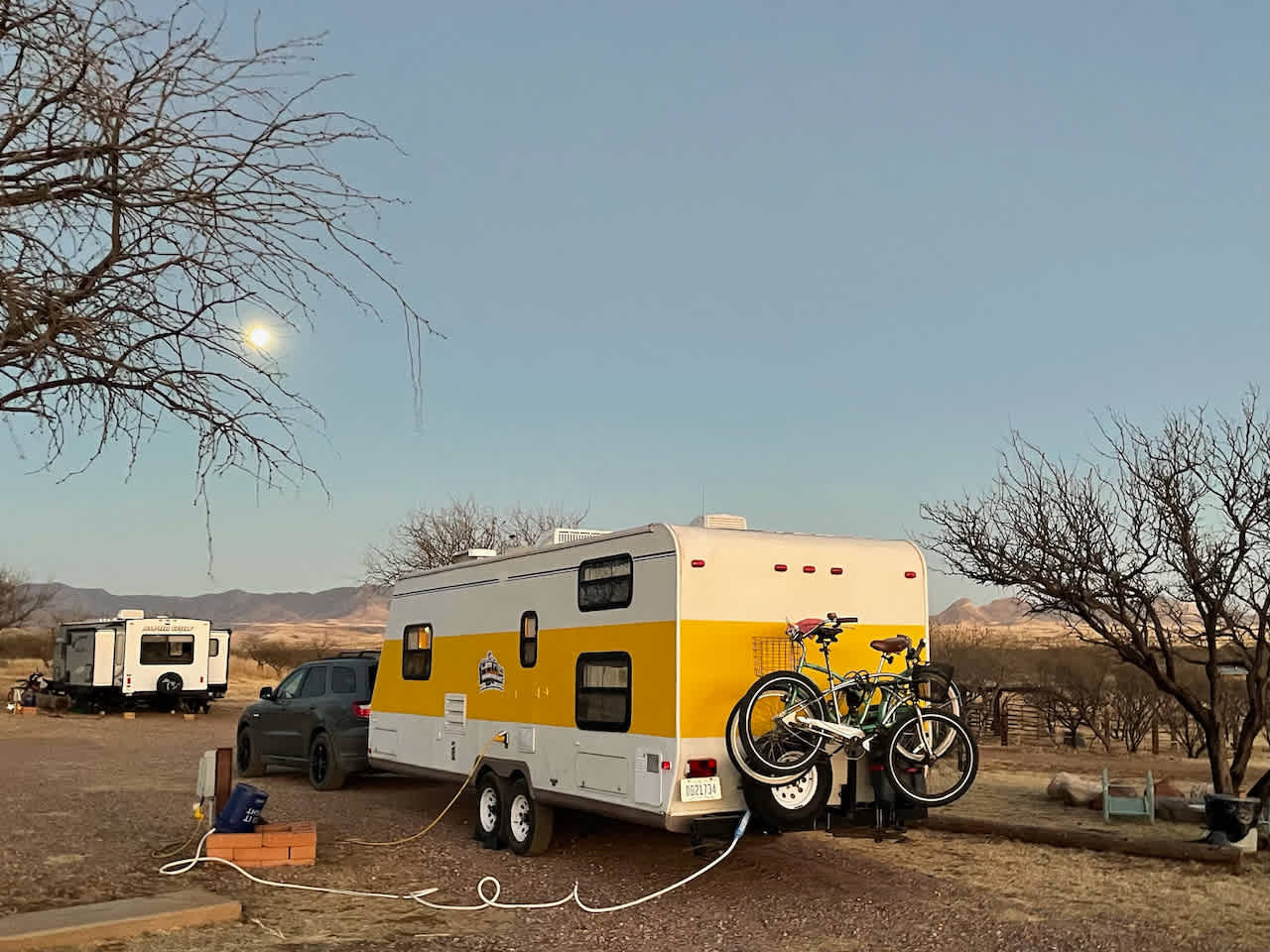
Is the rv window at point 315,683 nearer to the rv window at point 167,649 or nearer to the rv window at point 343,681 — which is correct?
the rv window at point 343,681

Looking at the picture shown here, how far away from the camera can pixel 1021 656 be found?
146 ft

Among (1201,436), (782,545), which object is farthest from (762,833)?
(1201,436)

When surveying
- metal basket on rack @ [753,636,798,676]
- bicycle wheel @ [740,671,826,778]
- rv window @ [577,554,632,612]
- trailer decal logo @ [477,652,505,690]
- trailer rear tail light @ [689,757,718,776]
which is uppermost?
rv window @ [577,554,632,612]

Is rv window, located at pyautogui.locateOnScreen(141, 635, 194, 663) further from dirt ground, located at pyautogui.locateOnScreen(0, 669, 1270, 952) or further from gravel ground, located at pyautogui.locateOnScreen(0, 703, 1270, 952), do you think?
gravel ground, located at pyautogui.locateOnScreen(0, 703, 1270, 952)

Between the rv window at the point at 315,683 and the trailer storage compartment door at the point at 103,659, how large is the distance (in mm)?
15419

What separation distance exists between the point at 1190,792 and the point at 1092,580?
11.9ft

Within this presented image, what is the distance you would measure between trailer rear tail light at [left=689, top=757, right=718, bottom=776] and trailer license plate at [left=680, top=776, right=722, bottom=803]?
0.03 meters

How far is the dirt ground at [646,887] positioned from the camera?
298 inches

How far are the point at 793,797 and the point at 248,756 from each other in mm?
10066

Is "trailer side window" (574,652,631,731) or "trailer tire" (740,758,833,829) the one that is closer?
"trailer tire" (740,758,833,829)

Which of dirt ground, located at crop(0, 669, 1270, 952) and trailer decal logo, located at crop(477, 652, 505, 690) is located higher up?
trailer decal logo, located at crop(477, 652, 505, 690)

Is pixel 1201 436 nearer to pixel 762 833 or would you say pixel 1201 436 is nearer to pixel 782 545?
pixel 782 545

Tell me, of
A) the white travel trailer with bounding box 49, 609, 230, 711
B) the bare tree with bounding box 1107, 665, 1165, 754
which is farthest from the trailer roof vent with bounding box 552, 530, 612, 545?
the white travel trailer with bounding box 49, 609, 230, 711

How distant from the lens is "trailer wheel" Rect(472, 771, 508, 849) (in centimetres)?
1038
